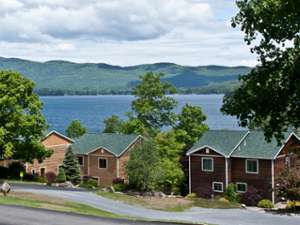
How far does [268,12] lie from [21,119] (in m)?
41.3

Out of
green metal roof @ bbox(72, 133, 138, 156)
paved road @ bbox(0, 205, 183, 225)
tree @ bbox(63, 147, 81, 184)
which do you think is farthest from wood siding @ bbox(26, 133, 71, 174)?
paved road @ bbox(0, 205, 183, 225)

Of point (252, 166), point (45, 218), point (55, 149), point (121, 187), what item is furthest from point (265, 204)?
point (45, 218)

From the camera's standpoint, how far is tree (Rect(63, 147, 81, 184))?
6631cm

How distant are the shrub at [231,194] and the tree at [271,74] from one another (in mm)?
36022

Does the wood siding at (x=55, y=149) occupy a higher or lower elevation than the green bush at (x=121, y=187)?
higher

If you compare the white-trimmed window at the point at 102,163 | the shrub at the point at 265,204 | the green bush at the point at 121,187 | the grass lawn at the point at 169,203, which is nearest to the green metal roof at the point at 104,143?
the white-trimmed window at the point at 102,163

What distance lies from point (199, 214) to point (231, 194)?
16.7m

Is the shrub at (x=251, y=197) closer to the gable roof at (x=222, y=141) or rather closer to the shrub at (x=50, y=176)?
Result: the gable roof at (x=222, y=141)

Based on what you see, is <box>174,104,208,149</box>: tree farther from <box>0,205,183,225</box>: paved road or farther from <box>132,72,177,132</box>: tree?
<box>0,205,183,225</box>: paved road

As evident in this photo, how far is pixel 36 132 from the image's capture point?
5781cm

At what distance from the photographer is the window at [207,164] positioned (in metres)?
60.9

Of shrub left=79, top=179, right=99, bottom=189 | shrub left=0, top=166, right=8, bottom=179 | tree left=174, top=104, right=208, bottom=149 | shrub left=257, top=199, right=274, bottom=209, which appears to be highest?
tree left=174, top=104, right=208, bottom=149

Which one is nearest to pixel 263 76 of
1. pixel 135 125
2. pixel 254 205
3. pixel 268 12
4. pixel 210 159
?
pixel 268 12

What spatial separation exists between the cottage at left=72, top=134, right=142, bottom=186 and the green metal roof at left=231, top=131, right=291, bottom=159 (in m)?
12.8
